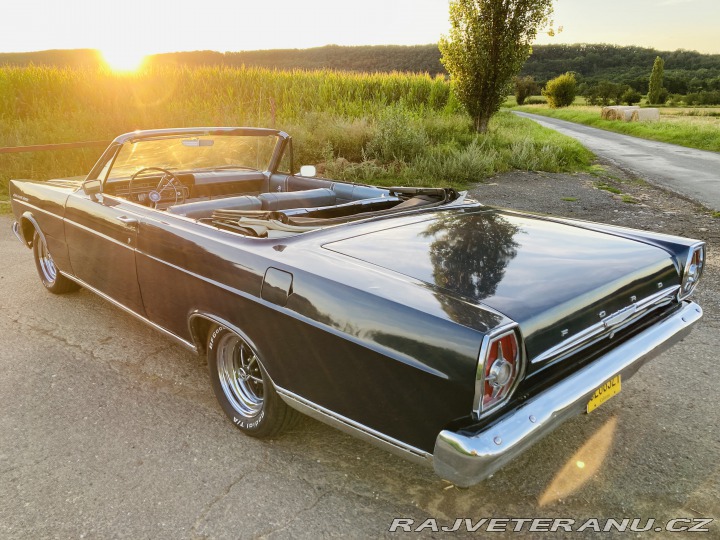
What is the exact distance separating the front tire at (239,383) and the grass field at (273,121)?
8.01 meters

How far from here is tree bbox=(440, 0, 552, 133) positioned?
15609mm

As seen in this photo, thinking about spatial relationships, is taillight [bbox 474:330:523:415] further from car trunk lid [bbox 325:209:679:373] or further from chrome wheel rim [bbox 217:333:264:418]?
chrome wheel rim [bbox 217:333:264:418]

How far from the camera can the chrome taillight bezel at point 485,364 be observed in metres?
1.73

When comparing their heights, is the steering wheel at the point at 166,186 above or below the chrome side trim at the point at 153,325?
above

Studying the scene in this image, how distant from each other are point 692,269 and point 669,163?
1352 centimetres

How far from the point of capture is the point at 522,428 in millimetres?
1833

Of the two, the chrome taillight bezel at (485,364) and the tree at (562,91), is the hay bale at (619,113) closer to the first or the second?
the tree at (562,91)

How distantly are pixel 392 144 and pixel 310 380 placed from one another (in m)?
10.4

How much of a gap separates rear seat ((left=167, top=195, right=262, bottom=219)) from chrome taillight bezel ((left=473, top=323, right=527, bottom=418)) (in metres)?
1.99

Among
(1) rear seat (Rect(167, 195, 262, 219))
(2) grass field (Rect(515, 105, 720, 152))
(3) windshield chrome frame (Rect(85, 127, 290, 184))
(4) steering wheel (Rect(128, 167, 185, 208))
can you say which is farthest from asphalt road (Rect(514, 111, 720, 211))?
(4) steering wheel (Rect(128, 167, 185, 208))

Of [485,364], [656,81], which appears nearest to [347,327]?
[485,364]

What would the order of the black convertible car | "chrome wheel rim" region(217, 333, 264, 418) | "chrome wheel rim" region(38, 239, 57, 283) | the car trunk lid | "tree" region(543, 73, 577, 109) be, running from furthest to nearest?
1. "tree" region(543, 73, 577, 109)
2. "chrome wheel rim" region(38, 239, 57, 283)
3. "chrome wheel rim" region(217, 333, 264, 418)
4. the car trunk lid
5. the black convertible car

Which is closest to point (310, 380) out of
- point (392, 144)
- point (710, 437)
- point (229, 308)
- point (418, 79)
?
point (229, 308)

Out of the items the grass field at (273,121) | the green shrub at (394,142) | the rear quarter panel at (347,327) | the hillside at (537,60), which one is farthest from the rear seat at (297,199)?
the hillside at (537,60)
